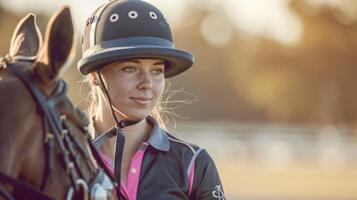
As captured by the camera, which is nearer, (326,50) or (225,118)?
(326,50)

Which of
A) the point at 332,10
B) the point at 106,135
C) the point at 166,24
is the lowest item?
the point at 106,135

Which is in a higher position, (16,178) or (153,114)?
(153,114)

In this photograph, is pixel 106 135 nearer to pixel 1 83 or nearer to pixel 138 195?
pixel 138 195

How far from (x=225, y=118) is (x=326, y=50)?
7204 millimetres

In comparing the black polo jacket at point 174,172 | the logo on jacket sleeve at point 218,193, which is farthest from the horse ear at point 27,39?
the logo on jacket sleeve at point 218,193

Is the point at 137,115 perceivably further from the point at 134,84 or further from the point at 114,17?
the point at 114,17

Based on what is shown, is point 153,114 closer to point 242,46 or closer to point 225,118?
point 225,118

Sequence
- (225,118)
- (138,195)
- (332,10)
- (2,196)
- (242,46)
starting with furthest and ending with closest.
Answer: (242,46)
(225,118)
(332,10)
(138,195)
(2,196)

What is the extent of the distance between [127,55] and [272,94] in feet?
123

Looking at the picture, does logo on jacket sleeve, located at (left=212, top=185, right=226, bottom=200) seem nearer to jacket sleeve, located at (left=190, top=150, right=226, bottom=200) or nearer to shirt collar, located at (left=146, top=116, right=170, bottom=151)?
jacket sleeve, located at (left=190, top=150, right=226, bottom=200)

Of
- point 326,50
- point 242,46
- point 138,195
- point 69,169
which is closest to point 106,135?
point 138,195

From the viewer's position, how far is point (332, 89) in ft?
123

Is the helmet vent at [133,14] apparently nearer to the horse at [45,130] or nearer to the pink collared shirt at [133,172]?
the pink collared shirt at [133,172]

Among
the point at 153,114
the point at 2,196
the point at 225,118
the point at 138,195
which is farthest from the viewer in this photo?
the point at 225,118
